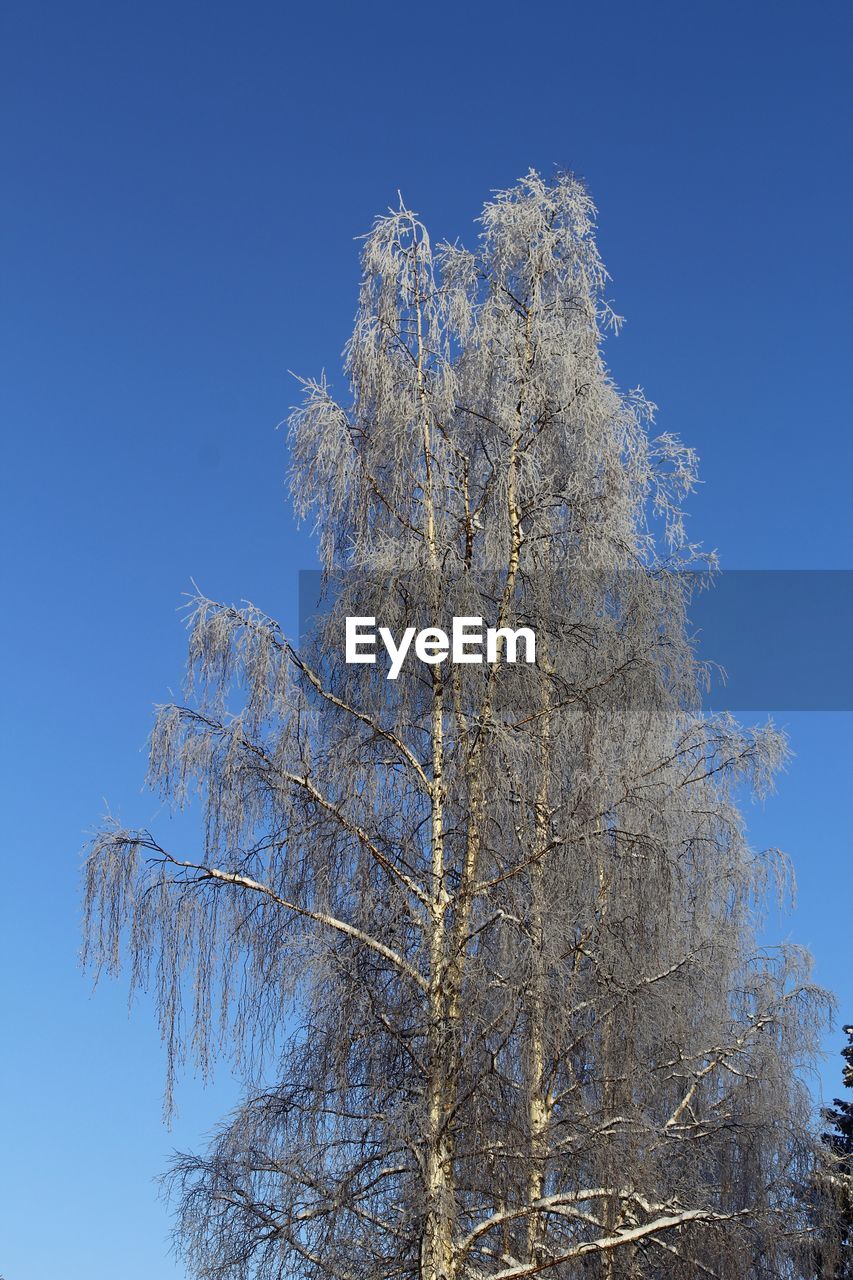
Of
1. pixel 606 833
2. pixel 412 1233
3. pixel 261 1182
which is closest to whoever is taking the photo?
pixel 412 1233

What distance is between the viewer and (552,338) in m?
13.4

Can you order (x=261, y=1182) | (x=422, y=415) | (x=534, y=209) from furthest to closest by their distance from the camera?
(x=534, y=209) < (x=422, y=415) < (x=261, y=1182)

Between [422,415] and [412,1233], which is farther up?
[422,415]

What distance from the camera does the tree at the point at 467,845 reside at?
11.0 metres

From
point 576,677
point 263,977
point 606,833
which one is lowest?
point 263,977

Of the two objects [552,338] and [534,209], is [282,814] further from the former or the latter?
[534,209]

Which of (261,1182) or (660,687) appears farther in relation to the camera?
(660,687)

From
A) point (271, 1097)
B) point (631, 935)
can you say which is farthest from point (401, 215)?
point (271, 1097)

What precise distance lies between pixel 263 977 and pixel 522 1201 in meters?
2.30

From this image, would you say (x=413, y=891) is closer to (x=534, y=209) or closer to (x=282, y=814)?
(x=282, y=814)

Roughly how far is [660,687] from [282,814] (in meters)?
3.50

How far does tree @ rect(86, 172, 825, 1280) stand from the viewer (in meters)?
11.0

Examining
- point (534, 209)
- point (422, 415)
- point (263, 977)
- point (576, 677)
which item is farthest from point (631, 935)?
point (534, 209)

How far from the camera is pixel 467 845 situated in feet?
38.0
